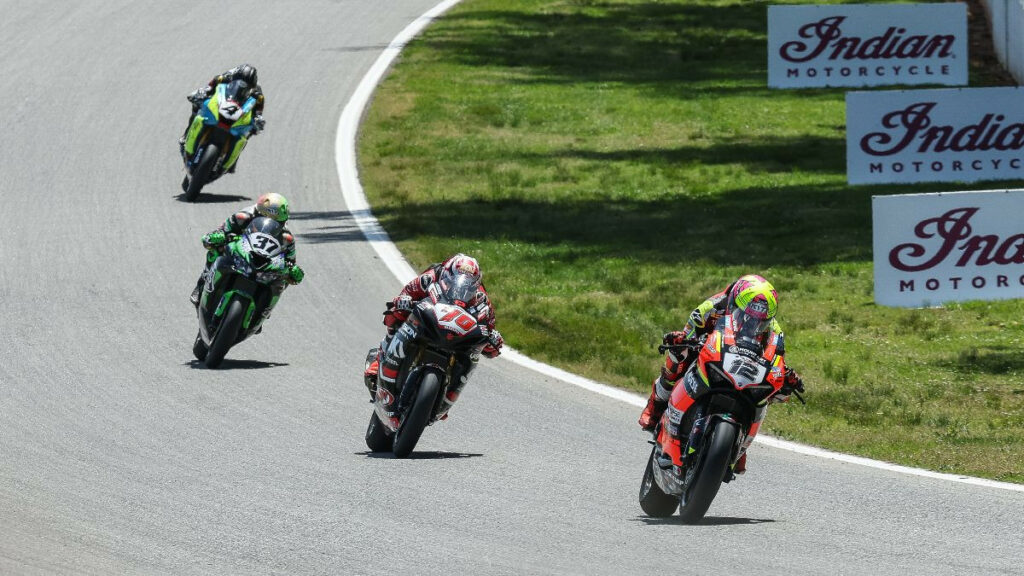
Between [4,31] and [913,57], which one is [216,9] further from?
Answer: [913,57]

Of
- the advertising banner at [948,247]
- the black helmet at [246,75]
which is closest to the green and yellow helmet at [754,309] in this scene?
the advertising banner at [948,247]

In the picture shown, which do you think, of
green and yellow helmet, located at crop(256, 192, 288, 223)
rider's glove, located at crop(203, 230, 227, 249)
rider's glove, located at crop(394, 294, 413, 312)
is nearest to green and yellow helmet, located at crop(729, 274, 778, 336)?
rider's glove, located at crop(394, 294, 413, 312)

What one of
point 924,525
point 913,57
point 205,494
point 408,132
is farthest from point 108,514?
point 913,57

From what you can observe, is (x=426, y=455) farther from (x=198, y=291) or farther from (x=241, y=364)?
(x=198, y=291)

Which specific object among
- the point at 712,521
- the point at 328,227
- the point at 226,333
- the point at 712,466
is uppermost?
the point at 712,466

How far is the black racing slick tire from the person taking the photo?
962 centimetres

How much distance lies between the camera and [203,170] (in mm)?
23953

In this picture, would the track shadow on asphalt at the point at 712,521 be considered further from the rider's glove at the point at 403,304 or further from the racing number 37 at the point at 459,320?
the rider's glove at the point at 403,304

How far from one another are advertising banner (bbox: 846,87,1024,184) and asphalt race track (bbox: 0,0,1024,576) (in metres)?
7.29

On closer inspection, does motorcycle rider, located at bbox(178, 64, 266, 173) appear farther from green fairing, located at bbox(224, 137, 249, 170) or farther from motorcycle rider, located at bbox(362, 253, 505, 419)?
motorcycle rider, located at bbox(362, 253, 505, 419)

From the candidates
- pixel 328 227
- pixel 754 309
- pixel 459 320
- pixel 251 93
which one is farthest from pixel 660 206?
pixel 754 309

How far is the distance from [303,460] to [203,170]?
12.7 metres

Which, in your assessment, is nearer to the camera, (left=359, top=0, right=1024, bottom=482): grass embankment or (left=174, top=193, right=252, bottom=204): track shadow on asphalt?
(left=359, top=0, right=1024, bottom=482): grass embankment

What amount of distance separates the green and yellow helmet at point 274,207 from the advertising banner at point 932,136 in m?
9.83
